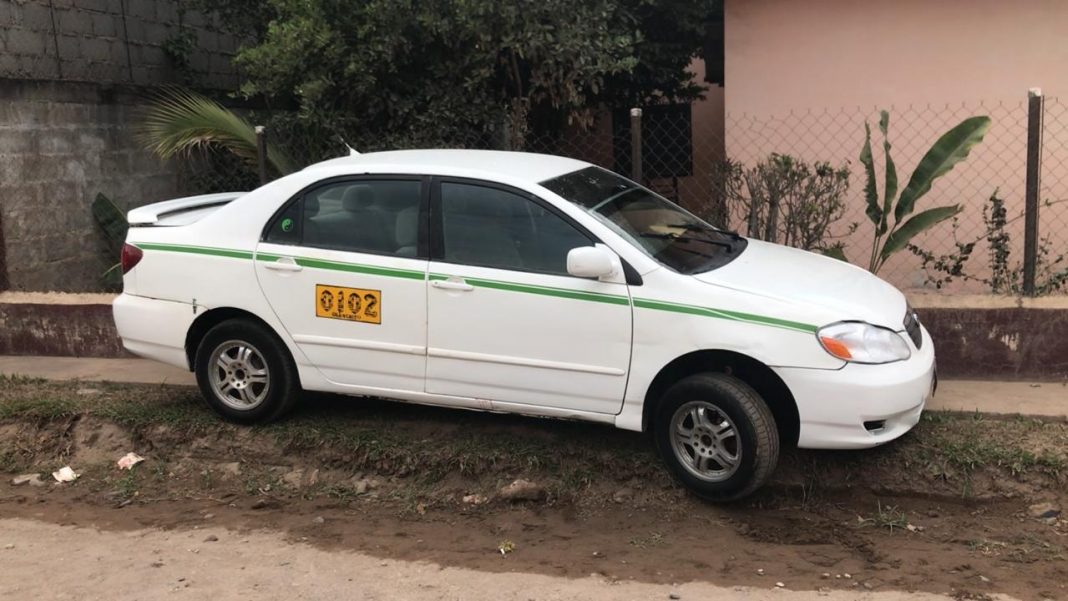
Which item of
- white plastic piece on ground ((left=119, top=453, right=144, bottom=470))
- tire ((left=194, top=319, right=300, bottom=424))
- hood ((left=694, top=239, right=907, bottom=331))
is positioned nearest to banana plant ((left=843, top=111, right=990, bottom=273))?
hood ((left=694, top=239, right=907, bottom=331))

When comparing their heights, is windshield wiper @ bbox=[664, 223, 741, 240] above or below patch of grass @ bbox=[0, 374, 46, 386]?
above

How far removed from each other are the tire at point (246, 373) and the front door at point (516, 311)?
97 cm

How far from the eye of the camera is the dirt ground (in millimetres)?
4227

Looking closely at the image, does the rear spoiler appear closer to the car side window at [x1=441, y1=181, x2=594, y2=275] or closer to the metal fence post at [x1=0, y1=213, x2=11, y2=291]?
the car side window at [x1=441, y1=181, x2=594, y2=275]

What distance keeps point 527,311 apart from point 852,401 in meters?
1.64

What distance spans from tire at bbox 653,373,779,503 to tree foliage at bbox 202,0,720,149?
3352 millimetres

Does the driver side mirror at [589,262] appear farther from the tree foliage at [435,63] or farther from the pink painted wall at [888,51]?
the pink painted wall at [888,51]

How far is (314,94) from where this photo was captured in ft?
23.6

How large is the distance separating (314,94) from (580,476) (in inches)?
150

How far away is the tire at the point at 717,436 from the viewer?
4.49 meters

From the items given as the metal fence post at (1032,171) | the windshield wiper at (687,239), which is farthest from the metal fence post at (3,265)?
the metal fence post at (1032,171)

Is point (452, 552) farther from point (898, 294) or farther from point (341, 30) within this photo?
point (341, 30)

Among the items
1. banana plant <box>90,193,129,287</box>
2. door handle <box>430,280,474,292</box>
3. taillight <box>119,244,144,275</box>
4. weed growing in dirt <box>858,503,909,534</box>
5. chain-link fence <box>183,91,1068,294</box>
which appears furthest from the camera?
banana plant <box>90,193,129,287</box>

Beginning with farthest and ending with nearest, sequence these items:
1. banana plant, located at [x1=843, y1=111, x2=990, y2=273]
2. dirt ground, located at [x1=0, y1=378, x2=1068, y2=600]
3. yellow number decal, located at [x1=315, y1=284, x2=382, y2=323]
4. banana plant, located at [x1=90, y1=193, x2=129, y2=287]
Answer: banana plant, located at [x1=90, y1=193, x2=129, y2=287] < banana plant, located at [x1=843, y1=111, x2=990, y2=273] < yellow number decal, located at [x1=315, y1=284, x2=382, y2=323] < dirt ground, located at [x1=0, y1=378, x2=1068, y2=600]
